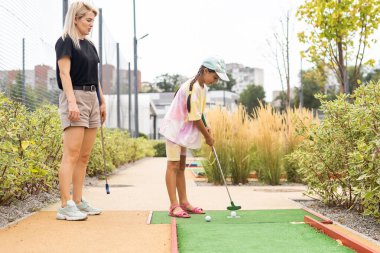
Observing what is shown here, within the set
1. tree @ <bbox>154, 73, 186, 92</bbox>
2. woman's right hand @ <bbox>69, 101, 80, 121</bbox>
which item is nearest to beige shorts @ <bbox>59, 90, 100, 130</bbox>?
woman's right hand @ <bbox>69, 101, 80, 121</bbox>

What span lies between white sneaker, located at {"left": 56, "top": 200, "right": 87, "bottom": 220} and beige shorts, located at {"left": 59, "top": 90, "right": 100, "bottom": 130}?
74cm

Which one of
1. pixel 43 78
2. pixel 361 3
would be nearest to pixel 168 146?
pixel 43 78

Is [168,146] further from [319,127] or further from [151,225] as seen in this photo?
[319,127]

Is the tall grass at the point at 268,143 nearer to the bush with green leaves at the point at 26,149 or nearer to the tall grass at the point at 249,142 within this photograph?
the tall grass at the point at 249,142

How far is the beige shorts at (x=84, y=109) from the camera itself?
5.69m

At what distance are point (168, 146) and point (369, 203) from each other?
209 cm

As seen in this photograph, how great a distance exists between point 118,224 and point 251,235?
4.38 ft

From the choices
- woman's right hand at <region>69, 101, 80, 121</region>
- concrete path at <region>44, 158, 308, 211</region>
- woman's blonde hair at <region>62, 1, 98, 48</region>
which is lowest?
concrete path at <region>44, 158, 308, 211</region>

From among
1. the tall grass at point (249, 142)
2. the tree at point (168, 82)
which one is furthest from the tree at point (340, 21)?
the tree at point (168, 82)

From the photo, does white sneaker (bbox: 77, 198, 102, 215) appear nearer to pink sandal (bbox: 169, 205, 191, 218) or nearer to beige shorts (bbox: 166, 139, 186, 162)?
pink sandal (bbox: 169, 205, 191, 218)

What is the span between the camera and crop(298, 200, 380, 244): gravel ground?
5.12 meters

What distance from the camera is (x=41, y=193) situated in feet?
24.8

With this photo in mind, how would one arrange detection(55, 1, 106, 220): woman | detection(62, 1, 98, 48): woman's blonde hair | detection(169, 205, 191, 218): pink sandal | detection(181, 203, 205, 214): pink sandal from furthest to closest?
detection(181, 203, 205, 214): pink sandal
detection(169, 205, 191, 218): pink sandal
detection(62, 1, 98, 48): woman's blonde hair
detection(55, 1, 106, 220): woman

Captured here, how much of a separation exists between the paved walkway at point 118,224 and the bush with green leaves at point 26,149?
1.28 ft
